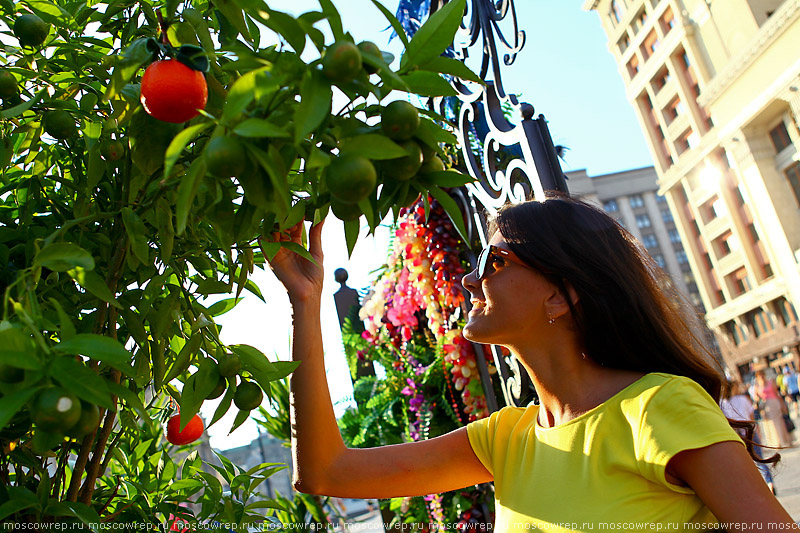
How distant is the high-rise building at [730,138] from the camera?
25422mm

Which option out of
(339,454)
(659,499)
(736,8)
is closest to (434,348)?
(339,454)

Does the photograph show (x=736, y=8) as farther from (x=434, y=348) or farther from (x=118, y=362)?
(x=118, y=362)

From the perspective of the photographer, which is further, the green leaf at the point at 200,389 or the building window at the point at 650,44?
the building window at the point at 650,44

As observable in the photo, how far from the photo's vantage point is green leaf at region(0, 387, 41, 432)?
529 millimetres

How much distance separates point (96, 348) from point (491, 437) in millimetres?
1037

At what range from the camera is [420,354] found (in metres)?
3.44

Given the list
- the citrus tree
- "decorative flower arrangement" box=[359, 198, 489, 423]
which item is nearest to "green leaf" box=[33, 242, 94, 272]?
the citrus tree

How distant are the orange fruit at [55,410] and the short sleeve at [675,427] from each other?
2.79 feet

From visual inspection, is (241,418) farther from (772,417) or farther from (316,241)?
(772,417)

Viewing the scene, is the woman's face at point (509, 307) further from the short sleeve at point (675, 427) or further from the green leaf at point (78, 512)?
the green leaf at point (78, 512)

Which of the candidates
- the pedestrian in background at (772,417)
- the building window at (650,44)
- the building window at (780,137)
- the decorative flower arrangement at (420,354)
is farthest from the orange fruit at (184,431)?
the building window at (650,44)

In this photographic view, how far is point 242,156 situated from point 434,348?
9.38ft

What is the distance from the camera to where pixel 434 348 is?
3.36 meters

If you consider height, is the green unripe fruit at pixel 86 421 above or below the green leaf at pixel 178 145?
below
